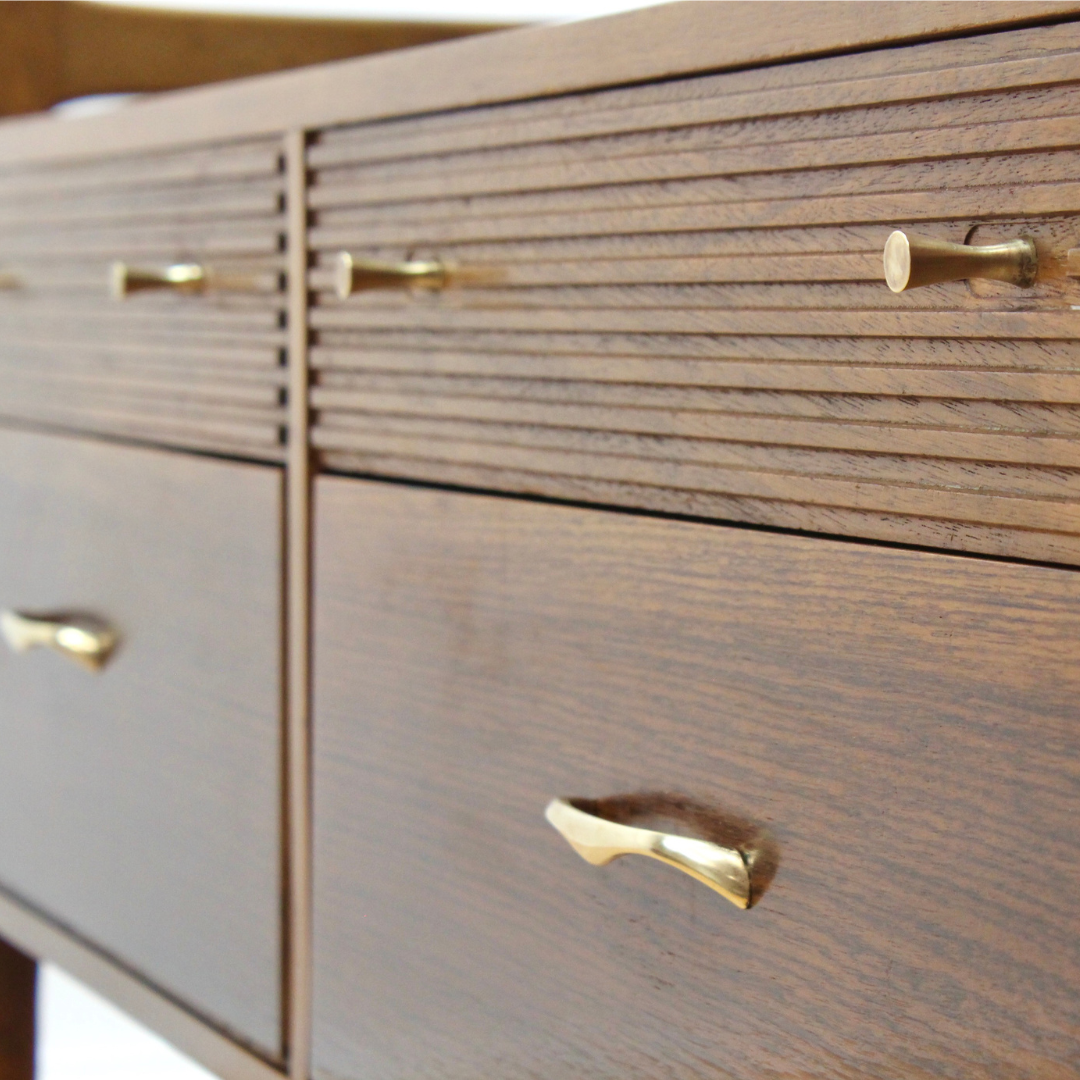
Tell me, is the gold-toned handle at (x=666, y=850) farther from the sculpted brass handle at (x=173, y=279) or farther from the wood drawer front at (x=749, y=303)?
the sculpted brass handle at (x=173, y=279)

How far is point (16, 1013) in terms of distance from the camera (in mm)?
939

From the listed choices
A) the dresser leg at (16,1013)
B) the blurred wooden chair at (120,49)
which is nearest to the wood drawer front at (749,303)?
the blurred wooden chair at (120,49)

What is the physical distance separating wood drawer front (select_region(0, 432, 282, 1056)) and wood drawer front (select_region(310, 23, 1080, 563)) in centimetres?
12

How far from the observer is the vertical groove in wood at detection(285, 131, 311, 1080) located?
52cm

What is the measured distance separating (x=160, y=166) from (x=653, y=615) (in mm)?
357

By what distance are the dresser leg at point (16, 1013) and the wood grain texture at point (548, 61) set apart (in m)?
0.63

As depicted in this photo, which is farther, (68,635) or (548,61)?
(68,635)

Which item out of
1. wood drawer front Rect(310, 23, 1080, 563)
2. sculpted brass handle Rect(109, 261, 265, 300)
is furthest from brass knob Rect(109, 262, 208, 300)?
wood drawer front Rect(310, 23, 1080, 563)

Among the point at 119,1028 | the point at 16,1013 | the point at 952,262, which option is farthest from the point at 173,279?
the point at 119,1028

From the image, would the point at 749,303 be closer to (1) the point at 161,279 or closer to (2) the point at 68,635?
(1) the point at 161,279

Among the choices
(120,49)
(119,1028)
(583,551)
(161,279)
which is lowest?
(119,1028)

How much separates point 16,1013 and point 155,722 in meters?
0.48

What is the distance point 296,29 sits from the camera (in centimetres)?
91

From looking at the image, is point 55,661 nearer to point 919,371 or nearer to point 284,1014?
point 284,1014
